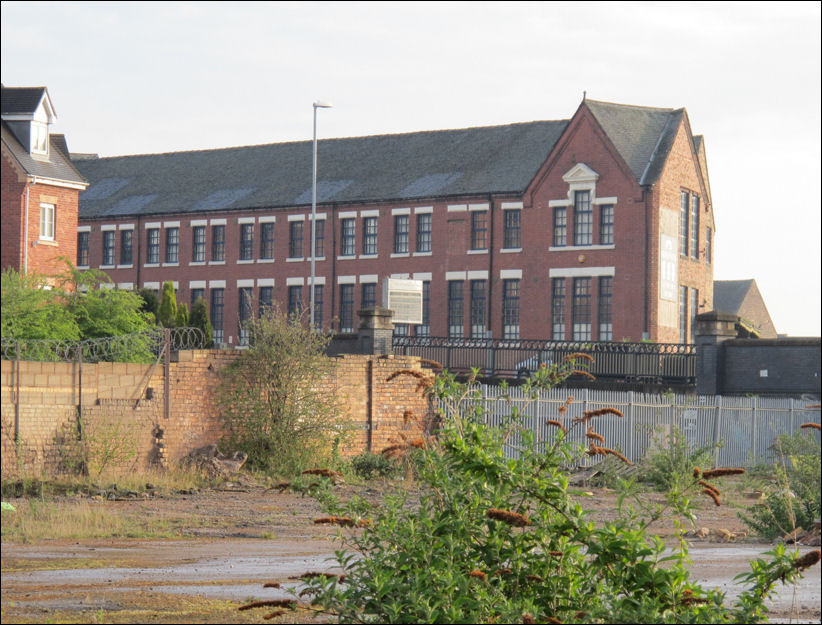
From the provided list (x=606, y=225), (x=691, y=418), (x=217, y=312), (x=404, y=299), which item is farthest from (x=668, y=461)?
(x=217, y=312)

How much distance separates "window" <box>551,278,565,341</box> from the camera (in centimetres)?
5412

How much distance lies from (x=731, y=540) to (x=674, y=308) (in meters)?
35.7

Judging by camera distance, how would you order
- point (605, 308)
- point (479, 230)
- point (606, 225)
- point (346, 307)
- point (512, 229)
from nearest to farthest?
point (605, 308) → point (606, 225) → point (512, 229) → point (479, 230) → point (346, 307)

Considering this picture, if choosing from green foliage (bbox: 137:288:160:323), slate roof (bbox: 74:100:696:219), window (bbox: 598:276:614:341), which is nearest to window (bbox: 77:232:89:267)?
slate roof (bbox: 74:100:696:219)

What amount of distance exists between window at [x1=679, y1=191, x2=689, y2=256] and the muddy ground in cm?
3432

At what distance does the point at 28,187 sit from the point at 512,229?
50.2 meters

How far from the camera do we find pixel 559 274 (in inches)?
2143

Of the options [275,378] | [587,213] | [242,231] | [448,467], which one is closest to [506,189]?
[587,213]

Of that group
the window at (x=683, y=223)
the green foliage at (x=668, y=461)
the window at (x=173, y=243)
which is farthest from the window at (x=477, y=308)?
the green foliage at (x=668, y=461)

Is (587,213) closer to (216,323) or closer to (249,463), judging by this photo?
(216,323)

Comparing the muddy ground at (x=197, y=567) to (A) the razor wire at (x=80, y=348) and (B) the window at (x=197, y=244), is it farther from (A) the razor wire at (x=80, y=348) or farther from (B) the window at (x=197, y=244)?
(B) the window at (x=197, y=244)

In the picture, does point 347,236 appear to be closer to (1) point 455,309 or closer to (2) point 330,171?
(2) point 330,171

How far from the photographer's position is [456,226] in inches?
2244

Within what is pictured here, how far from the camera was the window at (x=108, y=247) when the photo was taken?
6588 cm
